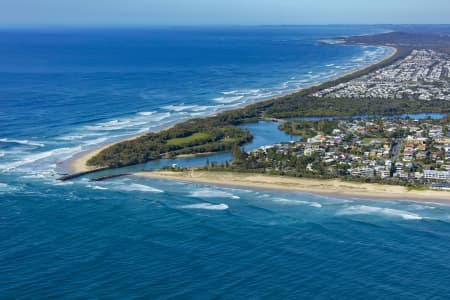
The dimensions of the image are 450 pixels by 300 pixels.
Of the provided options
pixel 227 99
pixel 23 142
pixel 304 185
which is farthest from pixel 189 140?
pixel 227 99

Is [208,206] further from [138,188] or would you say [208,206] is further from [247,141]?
[247,141]

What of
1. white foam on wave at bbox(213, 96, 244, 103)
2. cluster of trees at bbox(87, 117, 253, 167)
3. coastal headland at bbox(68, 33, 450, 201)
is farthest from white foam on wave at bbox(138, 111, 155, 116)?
white foam on wave at bbox(213, 96, 244, 103)

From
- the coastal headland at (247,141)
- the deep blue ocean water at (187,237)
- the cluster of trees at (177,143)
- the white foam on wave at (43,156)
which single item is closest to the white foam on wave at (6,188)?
the deep blue ocean water at (187,237)

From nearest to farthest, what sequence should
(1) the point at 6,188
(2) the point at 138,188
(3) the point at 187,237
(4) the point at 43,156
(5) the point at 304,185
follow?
1. (3) the point at 187,237
2. (1) the point at 6,188
3. (2) the point at 138,188
4. (5) the point at 304,185
5. (4) the point at 43,156

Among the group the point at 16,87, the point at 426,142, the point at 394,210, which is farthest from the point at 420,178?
the point at 16,87

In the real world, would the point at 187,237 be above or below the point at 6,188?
below

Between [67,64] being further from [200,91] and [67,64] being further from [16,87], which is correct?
[200,91]
